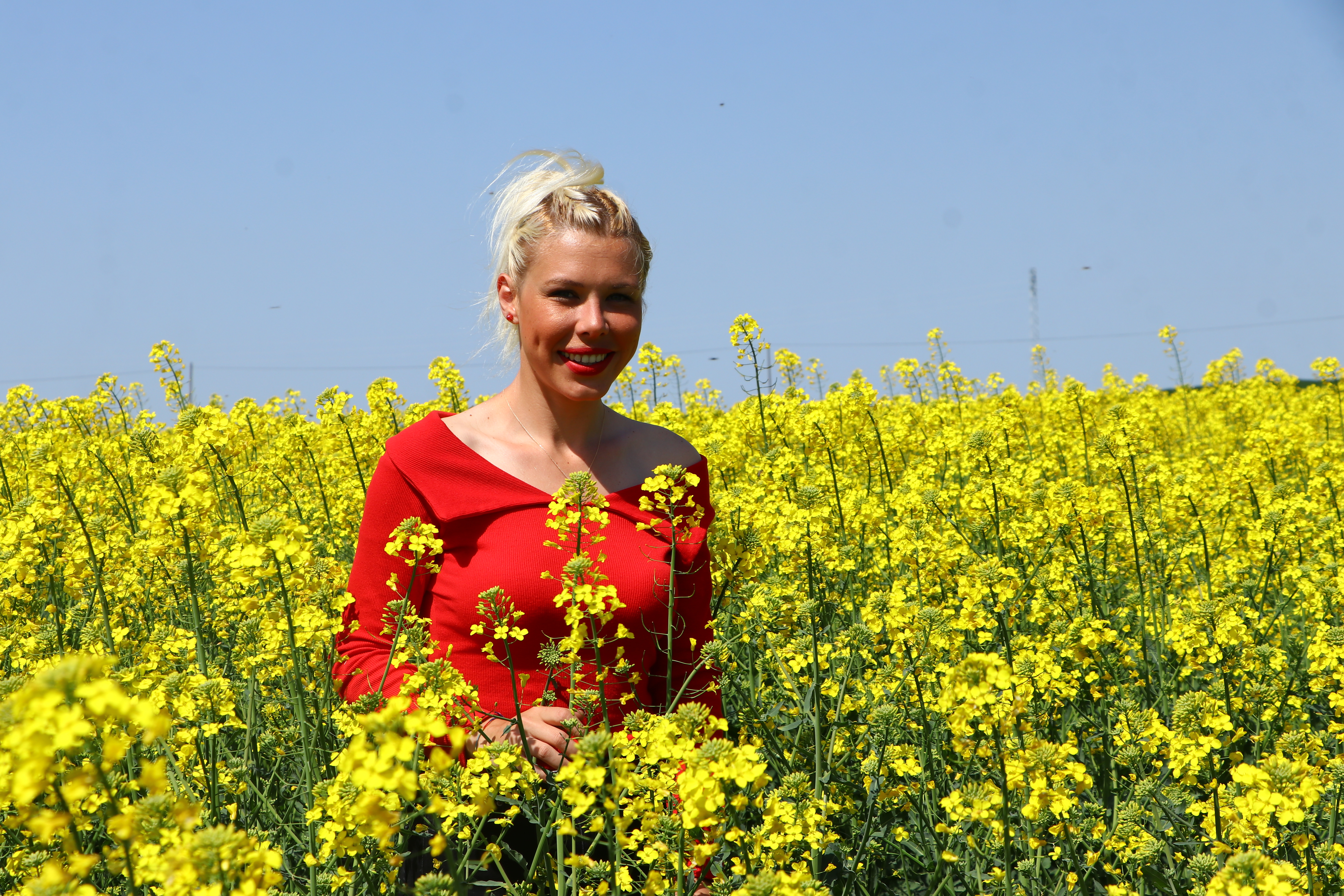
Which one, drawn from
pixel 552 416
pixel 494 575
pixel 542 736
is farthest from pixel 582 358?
pixel 542 736

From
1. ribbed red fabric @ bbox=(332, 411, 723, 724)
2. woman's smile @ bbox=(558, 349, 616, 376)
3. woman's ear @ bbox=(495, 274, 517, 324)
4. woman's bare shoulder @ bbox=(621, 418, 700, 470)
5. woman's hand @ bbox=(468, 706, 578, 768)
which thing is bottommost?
woman's hand @ bbox=(468, 706, 578, 768)

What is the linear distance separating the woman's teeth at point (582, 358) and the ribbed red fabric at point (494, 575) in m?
0.36

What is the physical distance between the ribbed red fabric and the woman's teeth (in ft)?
1.18

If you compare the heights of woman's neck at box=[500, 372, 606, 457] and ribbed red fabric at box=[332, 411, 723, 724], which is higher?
woman's neck at box=[500, 372, 606, 457]

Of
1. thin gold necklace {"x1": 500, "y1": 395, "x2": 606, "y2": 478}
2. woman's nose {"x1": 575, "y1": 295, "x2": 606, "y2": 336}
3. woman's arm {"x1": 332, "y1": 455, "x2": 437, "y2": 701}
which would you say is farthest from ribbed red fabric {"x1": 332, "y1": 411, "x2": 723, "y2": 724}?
woman's nose {"x1": 575, "y1": 295, "x2": 606, "y2": 336}

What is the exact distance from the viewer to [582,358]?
2779mm

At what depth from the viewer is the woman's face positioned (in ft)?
8.95

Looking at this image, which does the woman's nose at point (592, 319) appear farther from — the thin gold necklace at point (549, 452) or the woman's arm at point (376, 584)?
the woman's arm at point (376, 584)

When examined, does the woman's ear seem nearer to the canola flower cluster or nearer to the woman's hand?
the canola flower cluster

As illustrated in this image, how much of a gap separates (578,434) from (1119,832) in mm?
1714

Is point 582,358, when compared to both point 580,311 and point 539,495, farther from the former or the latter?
point 539,495

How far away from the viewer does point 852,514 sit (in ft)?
14.1

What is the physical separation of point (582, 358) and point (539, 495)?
385mm

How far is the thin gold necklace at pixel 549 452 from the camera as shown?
2959 mm
